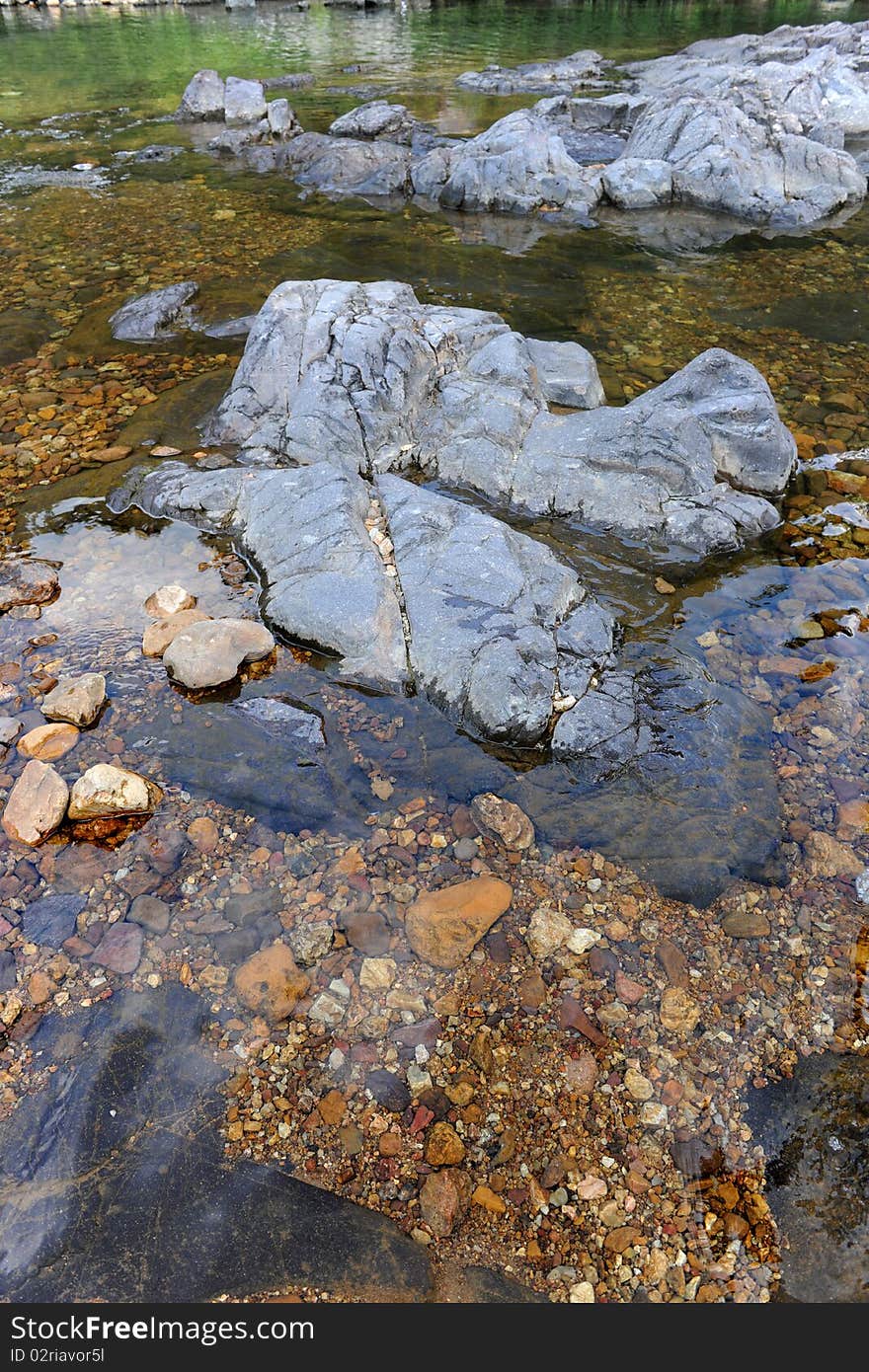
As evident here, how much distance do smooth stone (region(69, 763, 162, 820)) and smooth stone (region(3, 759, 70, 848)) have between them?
8cm

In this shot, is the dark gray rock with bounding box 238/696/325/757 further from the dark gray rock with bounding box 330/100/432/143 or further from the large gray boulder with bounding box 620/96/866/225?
the dark gray rock with bounding box 330/100/432/143

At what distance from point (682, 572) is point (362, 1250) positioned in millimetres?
5065

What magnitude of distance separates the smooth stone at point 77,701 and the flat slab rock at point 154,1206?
6.83 ft

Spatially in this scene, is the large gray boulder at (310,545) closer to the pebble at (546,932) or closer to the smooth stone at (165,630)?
the smooth stone at (165,630)

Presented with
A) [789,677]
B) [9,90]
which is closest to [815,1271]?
[789,677]

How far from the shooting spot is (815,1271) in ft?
9.70

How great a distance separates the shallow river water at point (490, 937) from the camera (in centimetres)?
307

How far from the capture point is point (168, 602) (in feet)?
19.6

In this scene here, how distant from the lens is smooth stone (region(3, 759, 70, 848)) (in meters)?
4.44

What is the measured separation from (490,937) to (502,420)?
4.96 m

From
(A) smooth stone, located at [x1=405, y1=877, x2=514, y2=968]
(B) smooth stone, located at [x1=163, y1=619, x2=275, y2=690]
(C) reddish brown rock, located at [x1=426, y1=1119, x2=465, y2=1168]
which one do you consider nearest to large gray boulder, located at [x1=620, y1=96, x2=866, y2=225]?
(B) smooth stone, located at [x1=163, y1=619, x2=275, y2=690]

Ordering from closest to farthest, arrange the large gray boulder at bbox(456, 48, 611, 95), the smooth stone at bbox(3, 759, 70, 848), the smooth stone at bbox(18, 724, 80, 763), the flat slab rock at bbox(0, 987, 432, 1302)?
the flat slab rock at bbox(0, 987, 432, 1302)
the smooth stone at bbox(3, 759, 70, 848)
the smooth stone at bbox(18, 724, 80, 763)
the large gray boulder at bbox(456, 48, 611, 95)

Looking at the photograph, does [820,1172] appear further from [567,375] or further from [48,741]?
[567,375]

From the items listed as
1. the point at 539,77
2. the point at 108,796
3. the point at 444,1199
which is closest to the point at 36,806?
the point at 108,796
